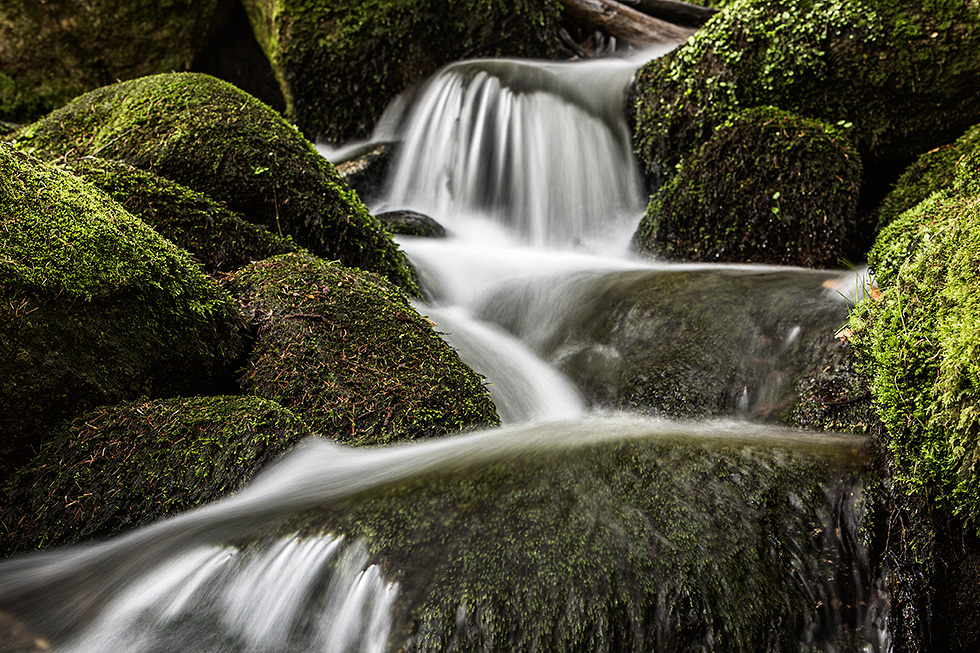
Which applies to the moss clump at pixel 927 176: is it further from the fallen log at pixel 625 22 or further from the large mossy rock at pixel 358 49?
the large mossy rock at pixel 358 49

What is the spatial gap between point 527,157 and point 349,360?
4.88 m

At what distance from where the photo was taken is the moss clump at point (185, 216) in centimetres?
379

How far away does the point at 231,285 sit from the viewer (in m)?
3.66

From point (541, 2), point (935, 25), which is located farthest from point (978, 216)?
point (541, 2)

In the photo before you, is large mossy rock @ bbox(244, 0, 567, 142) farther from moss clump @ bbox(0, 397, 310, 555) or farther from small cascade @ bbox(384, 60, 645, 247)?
moss clump @ bbox(0, 397, 310, 555)

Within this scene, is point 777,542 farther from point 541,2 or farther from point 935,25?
point 541,2

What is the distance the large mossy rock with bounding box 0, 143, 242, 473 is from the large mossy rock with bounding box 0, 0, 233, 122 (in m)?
8.08

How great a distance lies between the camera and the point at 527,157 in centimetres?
753

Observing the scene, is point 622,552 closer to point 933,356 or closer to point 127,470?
point 933,356

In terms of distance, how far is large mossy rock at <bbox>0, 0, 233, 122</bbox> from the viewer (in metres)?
9.26

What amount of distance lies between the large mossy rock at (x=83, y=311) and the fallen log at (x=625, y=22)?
8.77 m

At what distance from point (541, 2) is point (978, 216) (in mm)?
8528

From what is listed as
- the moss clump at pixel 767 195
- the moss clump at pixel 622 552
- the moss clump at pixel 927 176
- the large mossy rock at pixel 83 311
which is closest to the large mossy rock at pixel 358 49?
the moss clump at pixel 767 195

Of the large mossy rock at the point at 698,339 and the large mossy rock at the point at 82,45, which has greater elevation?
the large mossy rock at the point at 82,45
